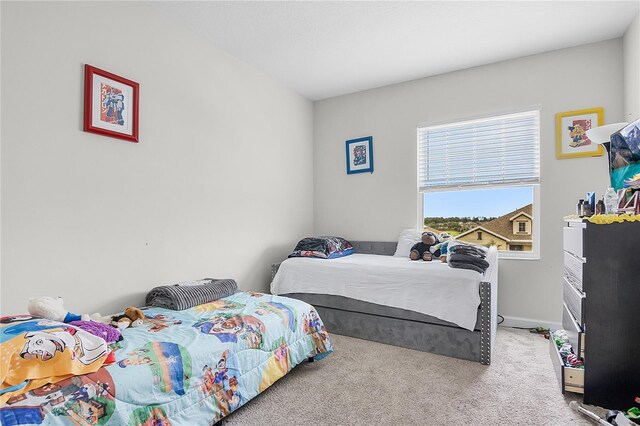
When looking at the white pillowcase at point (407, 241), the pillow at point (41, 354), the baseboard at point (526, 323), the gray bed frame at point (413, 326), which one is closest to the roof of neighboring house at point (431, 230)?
the white pillowcase at point (407, 241)

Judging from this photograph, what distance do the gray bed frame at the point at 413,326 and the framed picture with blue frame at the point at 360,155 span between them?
5.42 feet

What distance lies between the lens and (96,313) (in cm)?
204

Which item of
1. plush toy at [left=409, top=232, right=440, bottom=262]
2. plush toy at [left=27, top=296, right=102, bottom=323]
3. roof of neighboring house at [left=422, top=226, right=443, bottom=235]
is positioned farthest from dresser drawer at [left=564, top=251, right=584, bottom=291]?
plush toy at [left=27, top=296, right=102, bottom=323]

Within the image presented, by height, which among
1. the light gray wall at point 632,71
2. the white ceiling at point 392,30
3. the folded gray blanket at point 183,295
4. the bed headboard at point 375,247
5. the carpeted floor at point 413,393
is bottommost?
the carpeted floor at point 413,393

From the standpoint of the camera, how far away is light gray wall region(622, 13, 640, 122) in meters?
2.48

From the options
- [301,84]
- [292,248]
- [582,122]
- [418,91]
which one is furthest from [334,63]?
[582,122]

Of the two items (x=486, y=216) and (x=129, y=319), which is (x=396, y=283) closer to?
(x=486, y=216)

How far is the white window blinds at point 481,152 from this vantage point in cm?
321

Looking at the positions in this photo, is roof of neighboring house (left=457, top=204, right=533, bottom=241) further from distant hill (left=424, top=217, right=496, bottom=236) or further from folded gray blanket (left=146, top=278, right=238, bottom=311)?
folded gray blanket (left=146, top=278, right=238, bottom=311)

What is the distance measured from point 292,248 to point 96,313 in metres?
2.16

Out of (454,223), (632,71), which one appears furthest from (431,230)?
(632,71)

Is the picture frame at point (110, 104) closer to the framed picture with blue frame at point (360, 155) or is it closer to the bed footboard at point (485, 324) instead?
the framed picture with blue frame at point (360, 155)

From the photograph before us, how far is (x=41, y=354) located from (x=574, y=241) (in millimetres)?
2705

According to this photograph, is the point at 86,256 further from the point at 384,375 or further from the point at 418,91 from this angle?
the point at 418,91
